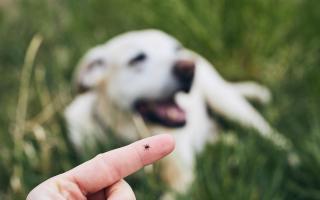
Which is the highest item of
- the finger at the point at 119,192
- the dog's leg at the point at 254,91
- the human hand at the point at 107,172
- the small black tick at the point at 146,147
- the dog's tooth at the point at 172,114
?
the small black tick at the point at 146,147

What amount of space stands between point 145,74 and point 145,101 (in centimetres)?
9

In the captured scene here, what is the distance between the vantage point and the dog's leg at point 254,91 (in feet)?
9.08

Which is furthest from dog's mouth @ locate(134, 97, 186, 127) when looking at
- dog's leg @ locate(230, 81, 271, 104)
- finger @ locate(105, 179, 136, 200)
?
finger @ locate(105, 179, 136, 200)

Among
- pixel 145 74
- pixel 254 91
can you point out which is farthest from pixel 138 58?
pixel 254 91

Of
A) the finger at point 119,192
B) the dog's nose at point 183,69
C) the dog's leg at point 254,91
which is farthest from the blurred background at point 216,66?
the finger at point 119,192

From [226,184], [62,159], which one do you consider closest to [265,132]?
[226,184]

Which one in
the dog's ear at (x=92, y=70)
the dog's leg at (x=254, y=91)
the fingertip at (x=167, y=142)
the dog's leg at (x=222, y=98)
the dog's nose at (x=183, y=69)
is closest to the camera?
the fingertip at (x=167, y=142)

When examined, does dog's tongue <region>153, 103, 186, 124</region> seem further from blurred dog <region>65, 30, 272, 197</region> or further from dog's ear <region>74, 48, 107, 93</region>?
dog's ear <region>74, 48, 107, 93</region>

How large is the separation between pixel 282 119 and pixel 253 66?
50 centimetres

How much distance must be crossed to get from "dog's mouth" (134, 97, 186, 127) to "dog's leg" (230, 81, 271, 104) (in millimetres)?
582

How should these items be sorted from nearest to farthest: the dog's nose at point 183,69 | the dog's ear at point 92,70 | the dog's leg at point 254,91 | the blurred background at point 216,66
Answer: the blurred background at point 216,66 → the dog's nose at point 183,69 → the dog's ear at point 92,70 → the dog's leg at point 254,91

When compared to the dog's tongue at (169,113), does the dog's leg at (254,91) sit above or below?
below

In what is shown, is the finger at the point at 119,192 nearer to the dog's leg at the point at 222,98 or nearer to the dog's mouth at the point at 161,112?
the dog's mouth at the point at 161,112

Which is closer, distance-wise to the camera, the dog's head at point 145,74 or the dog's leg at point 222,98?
the dog's head at point 145,74
